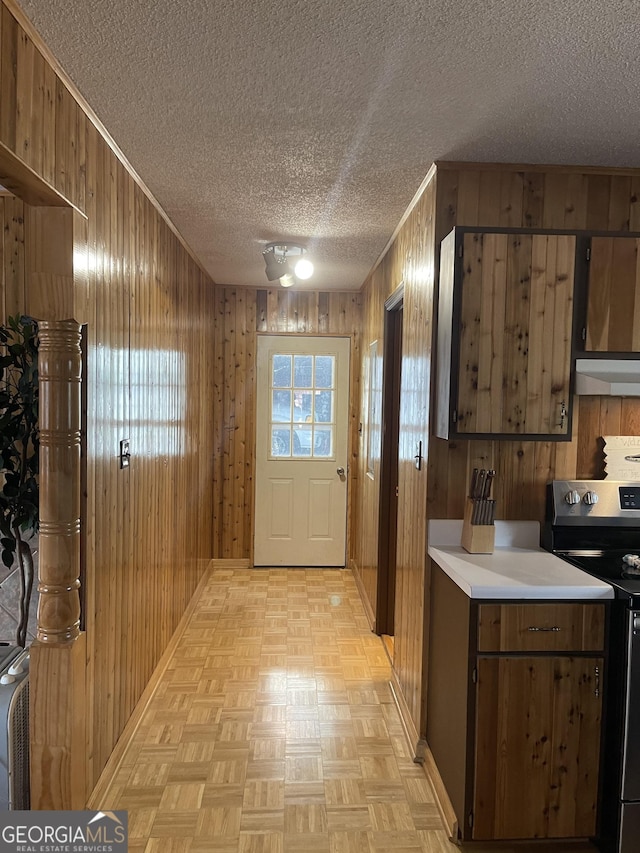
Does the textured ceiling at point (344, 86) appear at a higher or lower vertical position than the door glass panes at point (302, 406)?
higher

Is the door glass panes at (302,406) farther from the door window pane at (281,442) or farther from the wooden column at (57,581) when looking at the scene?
the wooden column at (57,581)

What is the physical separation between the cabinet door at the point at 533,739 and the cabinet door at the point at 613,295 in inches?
43.9

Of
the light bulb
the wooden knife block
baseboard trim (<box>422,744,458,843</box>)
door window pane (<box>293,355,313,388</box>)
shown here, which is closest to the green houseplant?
the wooden knife block

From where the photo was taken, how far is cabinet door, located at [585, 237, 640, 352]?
7.48 ft

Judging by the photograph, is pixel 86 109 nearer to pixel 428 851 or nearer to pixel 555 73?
pixel 555 73

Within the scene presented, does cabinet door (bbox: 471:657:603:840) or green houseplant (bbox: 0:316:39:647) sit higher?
green houseplant (bbox: 0:316:39:647)

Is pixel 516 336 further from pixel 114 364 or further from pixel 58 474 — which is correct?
pixel 58 474

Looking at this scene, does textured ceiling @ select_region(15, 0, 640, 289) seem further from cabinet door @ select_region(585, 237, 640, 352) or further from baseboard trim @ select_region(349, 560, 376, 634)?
baseboard trim @ select_region(349, 560, 376, 634)

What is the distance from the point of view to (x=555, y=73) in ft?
5.82

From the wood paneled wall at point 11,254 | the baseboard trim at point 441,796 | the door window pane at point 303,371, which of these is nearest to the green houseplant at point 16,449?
the wood paneled wall at point 11,254

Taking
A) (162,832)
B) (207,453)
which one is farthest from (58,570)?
(207,453)

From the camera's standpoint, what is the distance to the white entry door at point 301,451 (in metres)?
5.46

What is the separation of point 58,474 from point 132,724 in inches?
54.9

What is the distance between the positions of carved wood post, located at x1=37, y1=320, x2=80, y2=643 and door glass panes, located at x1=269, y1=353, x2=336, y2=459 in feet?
11.4
